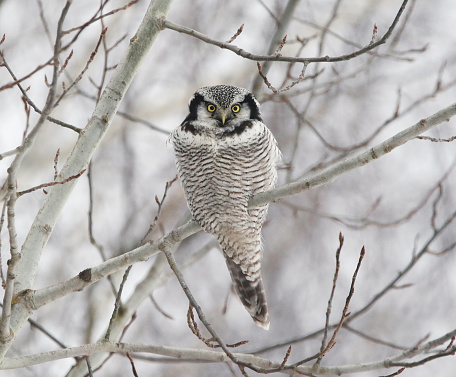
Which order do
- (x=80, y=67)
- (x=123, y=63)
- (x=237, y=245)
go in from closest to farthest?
(x=123, y=63) → (x=237, y=245) → (x=80, y=67)

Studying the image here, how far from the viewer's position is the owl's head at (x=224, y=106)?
428 centimetres

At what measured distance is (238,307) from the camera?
433 inches

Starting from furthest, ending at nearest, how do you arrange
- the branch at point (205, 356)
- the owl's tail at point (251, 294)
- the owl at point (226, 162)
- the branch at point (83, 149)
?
the owl's tail at point (251, 294)
the owl at point (226, 162)
the branch at point (83, 149)
the branch at point (205, 356)

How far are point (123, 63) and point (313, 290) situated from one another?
27.8 ft

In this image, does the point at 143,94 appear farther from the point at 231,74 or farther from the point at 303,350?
A: the point at 303,350

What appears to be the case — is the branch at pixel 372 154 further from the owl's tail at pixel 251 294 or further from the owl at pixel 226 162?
the owl's tail at pixel 251 294

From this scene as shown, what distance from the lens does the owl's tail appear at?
456 centimetres

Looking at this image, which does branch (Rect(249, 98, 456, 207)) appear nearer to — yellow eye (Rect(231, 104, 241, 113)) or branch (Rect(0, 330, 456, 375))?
branch (Rect(0, 330, 456, 375))

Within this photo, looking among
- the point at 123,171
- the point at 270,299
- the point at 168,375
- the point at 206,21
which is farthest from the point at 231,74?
the point at 168,375

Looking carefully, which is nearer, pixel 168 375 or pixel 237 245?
pixel 237 245

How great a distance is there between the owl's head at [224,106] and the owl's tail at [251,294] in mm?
1160

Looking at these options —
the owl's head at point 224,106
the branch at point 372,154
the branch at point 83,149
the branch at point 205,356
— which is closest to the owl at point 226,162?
the owl's head at point 224,106

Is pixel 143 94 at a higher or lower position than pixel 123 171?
higher

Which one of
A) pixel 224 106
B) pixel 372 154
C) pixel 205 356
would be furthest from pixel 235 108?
pixel 205 356
